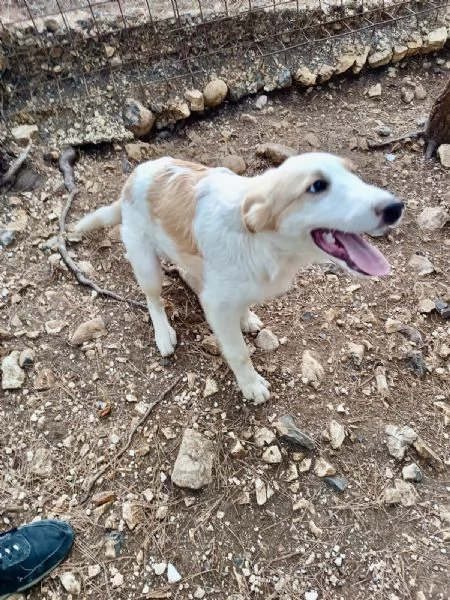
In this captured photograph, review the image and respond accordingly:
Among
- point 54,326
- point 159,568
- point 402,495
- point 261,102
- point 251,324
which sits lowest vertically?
point 402,495

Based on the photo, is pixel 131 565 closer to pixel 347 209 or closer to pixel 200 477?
pixel 200 477

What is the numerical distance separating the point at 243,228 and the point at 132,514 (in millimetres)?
1601

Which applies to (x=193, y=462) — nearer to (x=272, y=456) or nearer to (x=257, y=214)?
(x=272, y=456)

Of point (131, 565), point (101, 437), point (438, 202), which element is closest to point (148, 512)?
point (131, 565)

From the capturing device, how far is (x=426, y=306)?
3.57 metres

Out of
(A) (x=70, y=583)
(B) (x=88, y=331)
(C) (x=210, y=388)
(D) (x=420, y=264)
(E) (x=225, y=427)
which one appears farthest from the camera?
(D) (x=420, y=264)

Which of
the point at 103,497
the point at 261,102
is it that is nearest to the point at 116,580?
the point at 103,497

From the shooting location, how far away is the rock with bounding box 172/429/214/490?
2.84m

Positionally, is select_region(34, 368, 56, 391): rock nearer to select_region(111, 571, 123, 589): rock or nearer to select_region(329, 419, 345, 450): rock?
select_region(111, 571, 123, 589): rock

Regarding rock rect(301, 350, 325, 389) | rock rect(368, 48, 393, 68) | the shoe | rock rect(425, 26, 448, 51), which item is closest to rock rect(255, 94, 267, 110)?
rock rect(368, 48, 393, 68)

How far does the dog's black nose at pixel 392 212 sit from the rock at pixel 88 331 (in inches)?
81.7

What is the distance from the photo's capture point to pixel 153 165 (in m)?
3.16

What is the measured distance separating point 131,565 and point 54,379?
1.23 metres

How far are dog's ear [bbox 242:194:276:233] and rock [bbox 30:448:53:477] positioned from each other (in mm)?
1735
